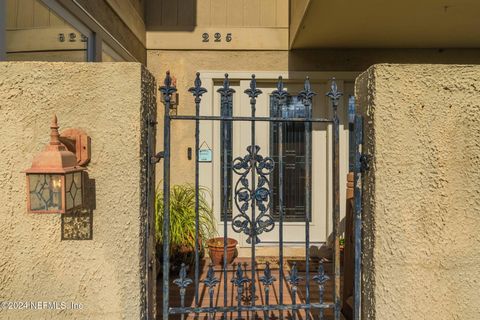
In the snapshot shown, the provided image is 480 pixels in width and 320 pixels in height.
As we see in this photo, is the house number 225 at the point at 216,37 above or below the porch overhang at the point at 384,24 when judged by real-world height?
above

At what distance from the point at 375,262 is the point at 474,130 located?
0.76 meters

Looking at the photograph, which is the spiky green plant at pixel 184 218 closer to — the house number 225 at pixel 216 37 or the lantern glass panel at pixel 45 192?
the house number 225 at pixel 216 37

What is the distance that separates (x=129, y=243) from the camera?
1528 mm

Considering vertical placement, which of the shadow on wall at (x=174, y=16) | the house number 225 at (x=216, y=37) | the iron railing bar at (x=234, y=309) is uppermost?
the shadow on wall at (x=174, y=16)

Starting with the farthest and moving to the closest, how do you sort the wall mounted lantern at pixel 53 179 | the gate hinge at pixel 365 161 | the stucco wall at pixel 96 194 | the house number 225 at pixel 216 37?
1. the house number 225 at pixel 216 37
2. the gate hinge at pixel 365 161
3. the stucco wall at pixel 96 194
4. the wall mounted lantern at pixel 53 179

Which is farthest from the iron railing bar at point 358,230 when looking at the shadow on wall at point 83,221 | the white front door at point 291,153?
the white front door at point 291,153

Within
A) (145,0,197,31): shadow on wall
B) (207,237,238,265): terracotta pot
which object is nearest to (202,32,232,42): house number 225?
(145,0,197,31): shadow on wall

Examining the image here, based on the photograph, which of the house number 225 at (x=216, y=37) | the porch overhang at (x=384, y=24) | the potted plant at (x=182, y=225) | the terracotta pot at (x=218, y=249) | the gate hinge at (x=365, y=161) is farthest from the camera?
the house number 225 at (x=216, y=37)

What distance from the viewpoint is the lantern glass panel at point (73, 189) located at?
1.33m

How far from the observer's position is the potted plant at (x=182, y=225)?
11.3 feet

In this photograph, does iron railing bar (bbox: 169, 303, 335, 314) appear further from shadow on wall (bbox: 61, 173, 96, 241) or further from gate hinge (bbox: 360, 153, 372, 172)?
gate hinge (bbox: 360, 153, 372, 172)

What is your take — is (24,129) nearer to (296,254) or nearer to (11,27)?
(11,27)

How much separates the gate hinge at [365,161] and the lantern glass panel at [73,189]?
133 cm

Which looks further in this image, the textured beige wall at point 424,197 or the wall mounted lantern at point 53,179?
the textured beige wall at point 424,197
